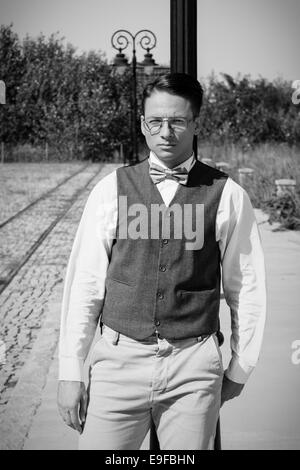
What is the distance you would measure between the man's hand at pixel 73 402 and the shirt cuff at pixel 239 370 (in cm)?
44

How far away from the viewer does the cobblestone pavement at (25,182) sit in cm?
1675

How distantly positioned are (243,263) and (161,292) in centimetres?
26

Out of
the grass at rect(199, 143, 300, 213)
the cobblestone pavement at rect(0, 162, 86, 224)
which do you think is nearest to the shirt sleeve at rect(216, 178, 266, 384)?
the grass at rect(199, 143, 300, 213)

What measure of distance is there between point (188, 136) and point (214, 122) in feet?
69.5

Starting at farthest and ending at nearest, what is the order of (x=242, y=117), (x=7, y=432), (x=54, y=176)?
(x=54, y=176), (x=242, y=117), (x=7, y=432)

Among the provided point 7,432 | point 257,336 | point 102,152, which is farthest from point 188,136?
point 102,152

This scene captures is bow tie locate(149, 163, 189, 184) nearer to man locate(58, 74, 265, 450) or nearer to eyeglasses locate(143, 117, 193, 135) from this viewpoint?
man locate(58, 74, 265, 450)

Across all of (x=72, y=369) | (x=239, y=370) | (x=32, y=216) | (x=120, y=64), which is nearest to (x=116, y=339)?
(x=72, y=369)

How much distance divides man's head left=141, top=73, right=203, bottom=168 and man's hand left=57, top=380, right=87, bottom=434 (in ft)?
2.28

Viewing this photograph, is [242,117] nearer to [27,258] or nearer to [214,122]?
[214,122]

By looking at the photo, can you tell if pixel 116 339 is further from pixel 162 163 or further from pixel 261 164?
pixel 261 164

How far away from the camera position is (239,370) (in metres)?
2.15

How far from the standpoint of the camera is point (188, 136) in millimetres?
2104

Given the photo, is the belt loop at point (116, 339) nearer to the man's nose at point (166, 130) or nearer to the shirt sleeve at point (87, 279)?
the shirt sleeve at point (87, 279)
